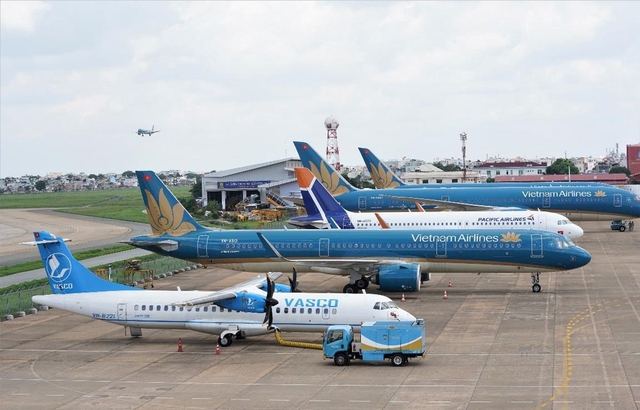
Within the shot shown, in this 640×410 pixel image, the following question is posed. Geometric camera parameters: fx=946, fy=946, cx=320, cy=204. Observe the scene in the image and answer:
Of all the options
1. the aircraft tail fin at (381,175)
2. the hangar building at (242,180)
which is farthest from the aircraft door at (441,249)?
the hangar building at (242,180)

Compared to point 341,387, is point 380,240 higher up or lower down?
higher up

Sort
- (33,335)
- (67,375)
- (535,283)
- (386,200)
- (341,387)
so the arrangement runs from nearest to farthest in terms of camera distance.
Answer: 1. (341,387)
2. (67,375)
3. (33,335)
4. (535,283)
5. (386,200)

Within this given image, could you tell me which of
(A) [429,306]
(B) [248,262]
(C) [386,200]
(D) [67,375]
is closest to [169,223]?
(B) [248,262]

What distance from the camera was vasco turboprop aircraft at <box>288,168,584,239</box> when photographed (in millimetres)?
73688

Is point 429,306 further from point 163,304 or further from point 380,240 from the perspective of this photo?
point 163,304

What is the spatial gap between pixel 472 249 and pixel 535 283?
5178 millimetres

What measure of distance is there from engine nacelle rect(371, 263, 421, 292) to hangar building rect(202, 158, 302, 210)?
11175 cm

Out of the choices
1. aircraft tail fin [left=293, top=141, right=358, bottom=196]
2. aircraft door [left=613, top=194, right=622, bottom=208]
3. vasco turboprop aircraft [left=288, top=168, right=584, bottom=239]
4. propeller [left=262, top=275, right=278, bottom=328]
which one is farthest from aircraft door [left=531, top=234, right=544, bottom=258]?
aircraft tail fin [left=293, top=141, right=358, bottom=196]

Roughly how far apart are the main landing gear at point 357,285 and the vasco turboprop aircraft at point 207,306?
48.1 ft

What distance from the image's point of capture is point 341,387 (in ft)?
123

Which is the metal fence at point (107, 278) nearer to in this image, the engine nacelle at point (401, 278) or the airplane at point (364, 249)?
the airplane at point (364, 249)

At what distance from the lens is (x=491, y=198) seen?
3935 inches

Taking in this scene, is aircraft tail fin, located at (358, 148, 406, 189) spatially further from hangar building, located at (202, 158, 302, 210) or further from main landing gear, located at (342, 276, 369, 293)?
main landing gear, located at (342, 276, 369, 293)

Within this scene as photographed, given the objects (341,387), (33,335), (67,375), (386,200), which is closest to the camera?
(341,387)
